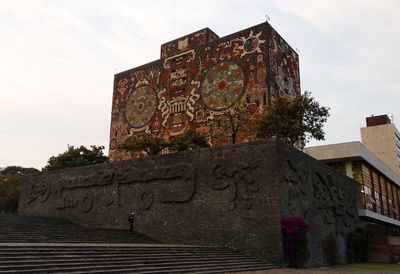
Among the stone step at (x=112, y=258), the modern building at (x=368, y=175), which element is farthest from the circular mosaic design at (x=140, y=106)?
the stone step at (x=112, y=258)

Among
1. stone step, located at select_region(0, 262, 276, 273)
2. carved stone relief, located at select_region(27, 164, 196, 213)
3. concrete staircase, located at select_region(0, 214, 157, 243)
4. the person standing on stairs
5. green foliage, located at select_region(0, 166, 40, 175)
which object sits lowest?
stone step, located at select_region(0, 262, 276, 273)

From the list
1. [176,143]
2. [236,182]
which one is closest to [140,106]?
[176,143]

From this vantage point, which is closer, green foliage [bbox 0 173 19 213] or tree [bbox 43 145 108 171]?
tree [bbox 43 145 108 171]

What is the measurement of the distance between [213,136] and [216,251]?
34.5ft

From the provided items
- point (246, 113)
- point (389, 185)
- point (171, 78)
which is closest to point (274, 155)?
point (246, 113)

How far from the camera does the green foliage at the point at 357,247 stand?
1775 cm

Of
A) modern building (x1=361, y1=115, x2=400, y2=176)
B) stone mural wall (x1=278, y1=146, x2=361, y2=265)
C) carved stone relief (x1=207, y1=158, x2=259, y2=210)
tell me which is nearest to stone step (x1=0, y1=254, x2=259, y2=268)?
carved stone relief (x1=207, y1=158, x2=259, y2=210)

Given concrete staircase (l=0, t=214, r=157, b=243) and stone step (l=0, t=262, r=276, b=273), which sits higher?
concrete staircase (l=0, t=214, r=157, b=243)

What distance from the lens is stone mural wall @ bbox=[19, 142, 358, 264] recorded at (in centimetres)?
1330

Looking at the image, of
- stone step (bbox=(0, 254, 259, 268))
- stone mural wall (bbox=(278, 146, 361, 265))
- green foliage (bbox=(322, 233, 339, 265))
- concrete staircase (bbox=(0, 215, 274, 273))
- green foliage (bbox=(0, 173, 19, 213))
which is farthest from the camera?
green foliage (bbox=(0, 173, 19, 213))

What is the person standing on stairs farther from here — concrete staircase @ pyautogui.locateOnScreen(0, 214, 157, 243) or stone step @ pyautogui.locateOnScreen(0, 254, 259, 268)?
stone step @ pyautogui.locateOnScreen(0, 254, 259, 268)

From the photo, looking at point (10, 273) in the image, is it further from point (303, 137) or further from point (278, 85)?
point (278, 85)

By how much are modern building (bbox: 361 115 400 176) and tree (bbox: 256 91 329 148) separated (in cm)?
2006

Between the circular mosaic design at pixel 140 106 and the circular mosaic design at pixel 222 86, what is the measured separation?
13.7 feet
